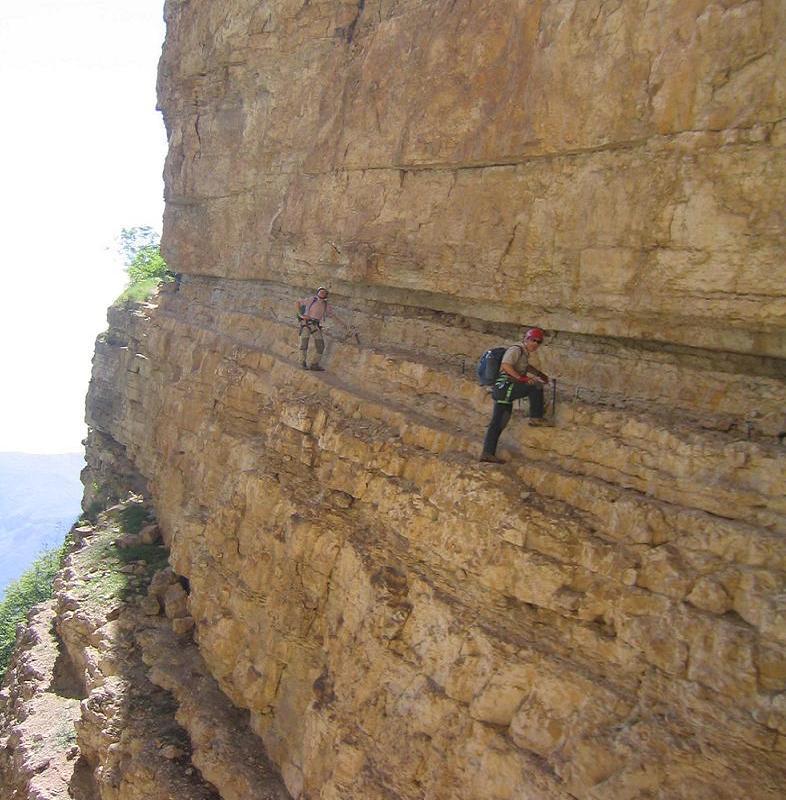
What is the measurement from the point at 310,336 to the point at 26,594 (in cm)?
1401

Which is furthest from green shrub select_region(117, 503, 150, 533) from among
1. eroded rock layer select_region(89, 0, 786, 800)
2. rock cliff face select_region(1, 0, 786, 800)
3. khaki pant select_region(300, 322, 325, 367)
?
khaki pant select_region(300, 322, 325, 367)

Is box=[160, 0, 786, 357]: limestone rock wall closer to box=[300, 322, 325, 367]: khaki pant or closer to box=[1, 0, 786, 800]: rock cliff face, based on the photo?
box=[1, 0, 786, 800]: rock cliff face

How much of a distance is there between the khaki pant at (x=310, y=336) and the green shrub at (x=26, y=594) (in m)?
11.6

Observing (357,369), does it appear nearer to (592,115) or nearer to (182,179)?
(592,115)

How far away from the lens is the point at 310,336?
10133mm

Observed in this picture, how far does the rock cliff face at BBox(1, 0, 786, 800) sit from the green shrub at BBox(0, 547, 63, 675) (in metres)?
9.14

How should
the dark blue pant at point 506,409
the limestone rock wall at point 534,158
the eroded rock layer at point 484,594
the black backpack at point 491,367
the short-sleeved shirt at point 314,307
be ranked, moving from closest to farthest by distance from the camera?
the eroded rock layer at point 484,594
the limestone rock wall at point 534,158
the dark blue pant at point 506,409
the black backpack at point 491,367
the short-sleeved shirt at point 314,307

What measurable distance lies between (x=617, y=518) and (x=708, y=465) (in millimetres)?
802

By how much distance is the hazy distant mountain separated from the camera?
4697 inches

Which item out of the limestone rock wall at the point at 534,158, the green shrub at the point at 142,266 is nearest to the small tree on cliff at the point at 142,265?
the green shrub at the point at 142,266

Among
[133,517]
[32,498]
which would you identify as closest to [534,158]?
[133,517]

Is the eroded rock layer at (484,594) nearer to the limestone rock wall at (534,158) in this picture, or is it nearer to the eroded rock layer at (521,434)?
the eroded rock layer at (521,434)

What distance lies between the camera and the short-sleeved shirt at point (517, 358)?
6.70 meters

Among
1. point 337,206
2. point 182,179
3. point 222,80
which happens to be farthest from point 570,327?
point 182,179
